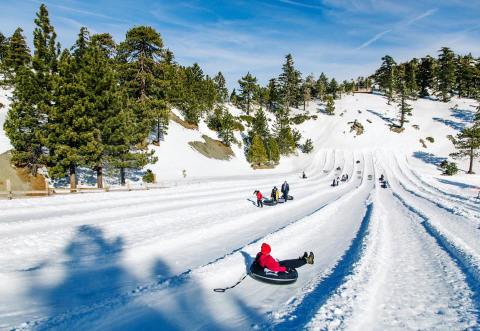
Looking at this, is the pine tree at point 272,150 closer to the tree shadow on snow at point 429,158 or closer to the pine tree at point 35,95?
the tree shadow on snow at point 429,158

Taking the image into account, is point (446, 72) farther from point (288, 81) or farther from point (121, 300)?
point (121, 300)

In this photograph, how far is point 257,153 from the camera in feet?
205

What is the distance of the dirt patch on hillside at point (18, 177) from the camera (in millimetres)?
28517

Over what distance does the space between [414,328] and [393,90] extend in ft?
391

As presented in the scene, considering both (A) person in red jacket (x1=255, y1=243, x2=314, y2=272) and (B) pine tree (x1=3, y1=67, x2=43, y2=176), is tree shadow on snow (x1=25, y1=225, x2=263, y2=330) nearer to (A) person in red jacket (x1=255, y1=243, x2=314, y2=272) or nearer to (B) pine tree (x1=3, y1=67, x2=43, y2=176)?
(A) person in red jacket (x1=255, y1=243, x2=314, y2=272)

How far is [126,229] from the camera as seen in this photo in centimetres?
1606

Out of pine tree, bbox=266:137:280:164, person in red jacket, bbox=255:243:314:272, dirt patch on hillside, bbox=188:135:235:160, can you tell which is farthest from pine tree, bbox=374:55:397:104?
person in red jacket, bbox=255:243:314:272

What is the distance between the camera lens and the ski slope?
754cm

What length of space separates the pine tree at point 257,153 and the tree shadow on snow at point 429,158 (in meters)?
36.2

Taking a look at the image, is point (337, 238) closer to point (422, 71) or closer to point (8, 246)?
point (8, 246)

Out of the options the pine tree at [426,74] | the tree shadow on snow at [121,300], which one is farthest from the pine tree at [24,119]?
the pine tree at [426,74]

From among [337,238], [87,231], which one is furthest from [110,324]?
[337,238]

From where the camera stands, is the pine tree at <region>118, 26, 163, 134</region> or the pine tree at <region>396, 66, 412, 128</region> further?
the pine tree at <region>396, 66, 412, 128</region>

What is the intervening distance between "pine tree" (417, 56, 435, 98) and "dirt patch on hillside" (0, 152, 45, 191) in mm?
109969
